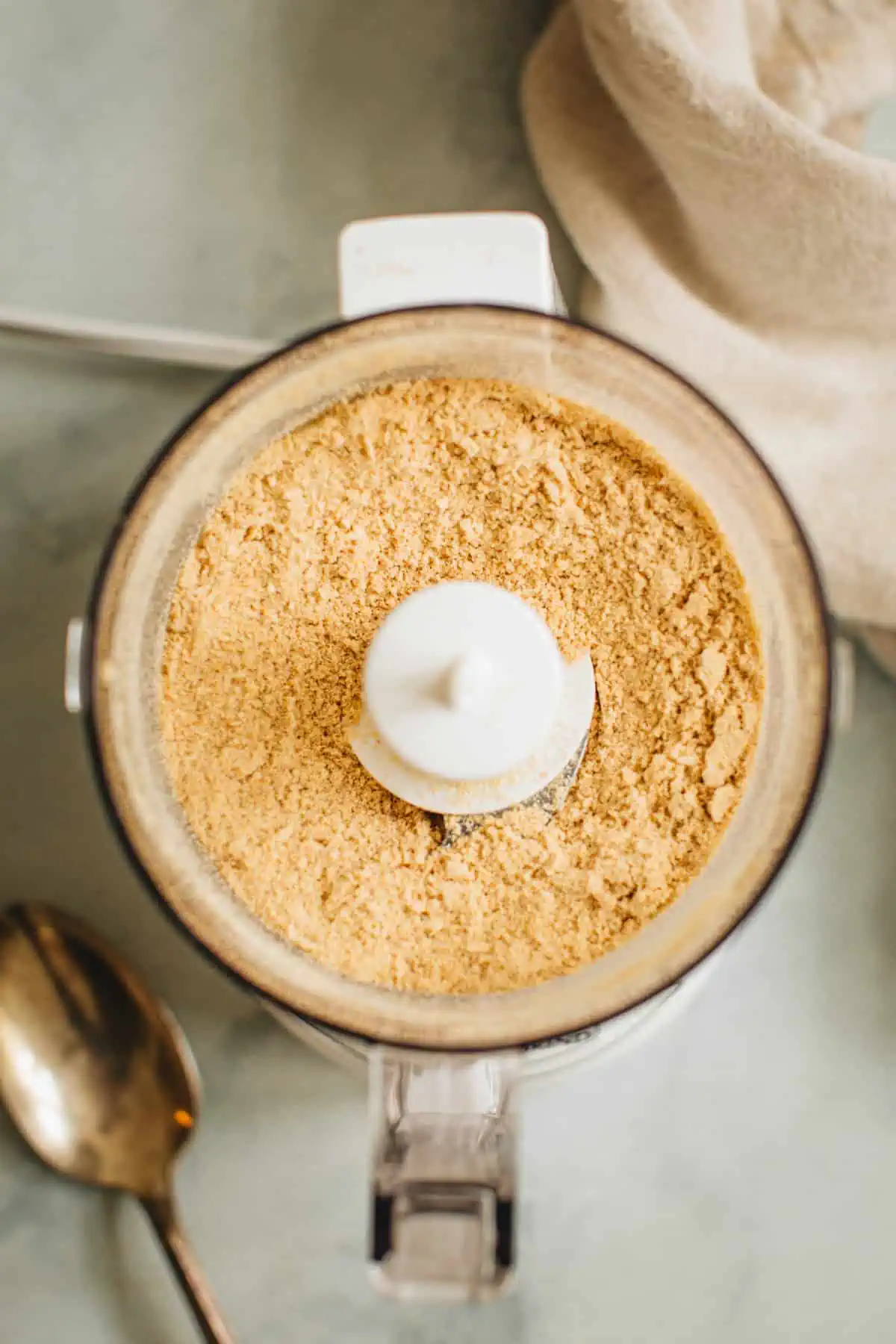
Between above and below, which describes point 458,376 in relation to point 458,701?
above

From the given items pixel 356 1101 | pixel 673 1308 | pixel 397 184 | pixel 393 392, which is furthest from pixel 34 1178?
pixel 397 184

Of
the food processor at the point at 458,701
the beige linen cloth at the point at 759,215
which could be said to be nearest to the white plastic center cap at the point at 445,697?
the food processor at the point at 458,701

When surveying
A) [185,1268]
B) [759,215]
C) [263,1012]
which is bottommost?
[185,1268]

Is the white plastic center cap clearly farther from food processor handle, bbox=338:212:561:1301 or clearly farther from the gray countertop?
the gray countertop

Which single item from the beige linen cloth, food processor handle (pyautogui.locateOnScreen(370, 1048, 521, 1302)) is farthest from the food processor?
the beige linen cloth

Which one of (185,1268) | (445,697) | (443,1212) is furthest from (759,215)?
(185,1268)

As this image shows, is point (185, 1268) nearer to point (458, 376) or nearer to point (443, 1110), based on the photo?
point (443, 1110)

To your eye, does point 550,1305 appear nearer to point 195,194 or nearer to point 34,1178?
point 34,1178
